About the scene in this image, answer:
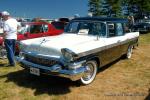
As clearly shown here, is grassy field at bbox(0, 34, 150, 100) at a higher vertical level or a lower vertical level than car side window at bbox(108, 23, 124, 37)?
lower

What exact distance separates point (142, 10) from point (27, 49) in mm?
53046

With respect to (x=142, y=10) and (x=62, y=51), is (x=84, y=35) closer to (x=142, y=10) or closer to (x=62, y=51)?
(x=62, y=51)

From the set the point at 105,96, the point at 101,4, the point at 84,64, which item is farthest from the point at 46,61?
the point at 101,4

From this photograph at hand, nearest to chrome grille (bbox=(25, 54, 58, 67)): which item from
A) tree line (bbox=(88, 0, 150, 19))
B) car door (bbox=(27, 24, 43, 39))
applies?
car door (bbox=(27, 24, 43, 39))

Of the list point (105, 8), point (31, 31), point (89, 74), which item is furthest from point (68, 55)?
point (105, 8)

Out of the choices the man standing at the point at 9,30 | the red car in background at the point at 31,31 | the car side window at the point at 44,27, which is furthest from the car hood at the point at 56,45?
the car side window at the point at 44,27

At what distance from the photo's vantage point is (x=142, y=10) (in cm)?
5653

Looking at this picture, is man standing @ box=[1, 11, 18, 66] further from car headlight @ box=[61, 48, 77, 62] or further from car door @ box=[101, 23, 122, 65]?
car door @ box=[101, 23, 122, 65]

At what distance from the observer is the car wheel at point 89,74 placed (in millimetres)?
6473

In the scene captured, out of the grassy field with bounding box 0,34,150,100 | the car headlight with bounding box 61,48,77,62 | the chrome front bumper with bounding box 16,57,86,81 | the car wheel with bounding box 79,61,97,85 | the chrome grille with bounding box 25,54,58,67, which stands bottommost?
the grassy field with bounding box 0,34,150,100

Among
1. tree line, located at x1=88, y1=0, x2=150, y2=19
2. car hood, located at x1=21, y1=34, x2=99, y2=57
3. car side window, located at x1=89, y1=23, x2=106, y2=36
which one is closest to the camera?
car hood, located at x1=21, y1=34, x2=99, y2=57

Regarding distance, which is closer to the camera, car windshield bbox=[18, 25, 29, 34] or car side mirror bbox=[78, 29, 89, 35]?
car side mirror bbox=[78, 29, 89, 35]

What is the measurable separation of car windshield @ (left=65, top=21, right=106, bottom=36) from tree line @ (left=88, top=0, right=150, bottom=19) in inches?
1891

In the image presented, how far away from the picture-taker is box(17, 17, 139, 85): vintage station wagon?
583 centimetres
